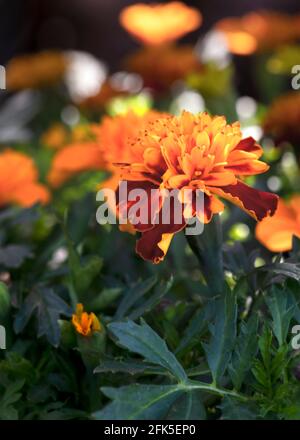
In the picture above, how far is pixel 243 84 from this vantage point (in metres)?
1.72

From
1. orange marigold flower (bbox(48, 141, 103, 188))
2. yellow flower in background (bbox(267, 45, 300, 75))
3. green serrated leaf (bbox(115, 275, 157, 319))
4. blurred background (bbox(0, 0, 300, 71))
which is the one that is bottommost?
green serrated leaf (bbox(115, 275, 157, 319))

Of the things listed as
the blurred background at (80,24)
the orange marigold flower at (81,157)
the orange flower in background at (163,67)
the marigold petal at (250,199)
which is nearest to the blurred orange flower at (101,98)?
the orange flower in background at (163,67)

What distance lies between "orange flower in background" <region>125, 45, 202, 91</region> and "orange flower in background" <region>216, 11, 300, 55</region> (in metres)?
0.07

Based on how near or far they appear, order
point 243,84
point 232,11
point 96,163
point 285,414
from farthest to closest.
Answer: point 232,11 → point 243,84 → point 96,163 → point 285,414

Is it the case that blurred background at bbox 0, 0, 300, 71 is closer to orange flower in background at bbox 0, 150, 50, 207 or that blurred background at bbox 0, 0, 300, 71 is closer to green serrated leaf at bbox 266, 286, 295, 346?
orange flower in background at bbox 0, 150, 50, 207

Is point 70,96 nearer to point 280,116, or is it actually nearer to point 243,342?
point 280,116

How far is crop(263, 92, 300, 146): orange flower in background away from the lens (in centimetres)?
82

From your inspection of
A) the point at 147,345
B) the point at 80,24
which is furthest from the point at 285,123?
the point at 80,24

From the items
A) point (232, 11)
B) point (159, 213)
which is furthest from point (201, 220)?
point (232, 11)

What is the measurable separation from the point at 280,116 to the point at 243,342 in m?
0.40

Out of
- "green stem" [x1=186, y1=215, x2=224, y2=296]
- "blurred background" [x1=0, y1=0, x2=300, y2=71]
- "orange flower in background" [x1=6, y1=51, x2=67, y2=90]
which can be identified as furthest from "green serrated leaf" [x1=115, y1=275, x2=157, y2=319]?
"blurred background" [x1=0, y1=0, x2=300, y2=71]

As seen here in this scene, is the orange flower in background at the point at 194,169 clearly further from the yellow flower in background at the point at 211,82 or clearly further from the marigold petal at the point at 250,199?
the yellow flower in background at the point at 211,82

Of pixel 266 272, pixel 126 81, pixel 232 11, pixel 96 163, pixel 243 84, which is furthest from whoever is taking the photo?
pixel 232 11

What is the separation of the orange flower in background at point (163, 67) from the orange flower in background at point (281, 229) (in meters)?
0.47
